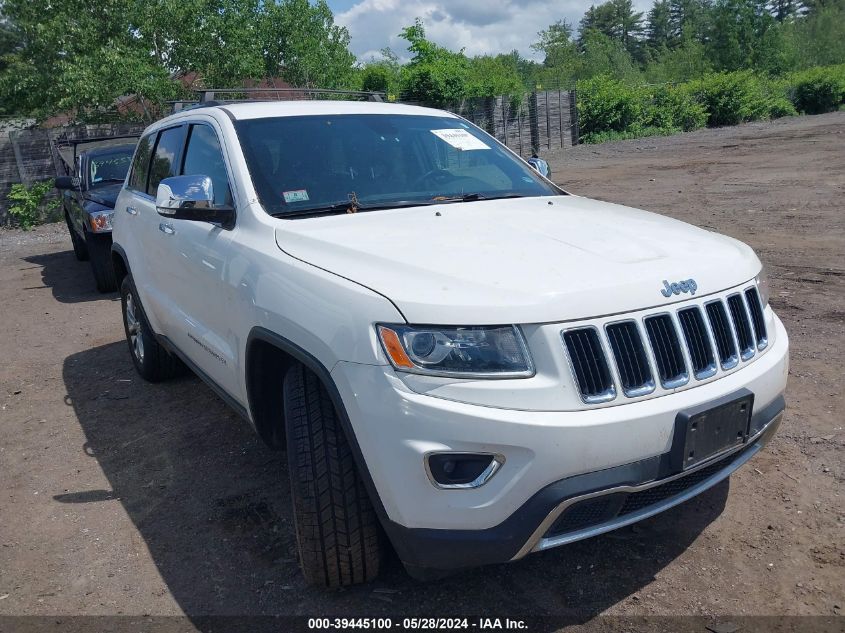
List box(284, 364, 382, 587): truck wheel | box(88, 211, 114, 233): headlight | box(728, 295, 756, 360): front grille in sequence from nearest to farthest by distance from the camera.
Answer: box(284, 364, 382, 587): truck wheel → box(728, 295, 756, 360): front grille → box(88, 211, 114, 233): headlight

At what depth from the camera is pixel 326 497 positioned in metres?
2.58

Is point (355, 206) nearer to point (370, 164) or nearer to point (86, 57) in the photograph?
point (370, 164)

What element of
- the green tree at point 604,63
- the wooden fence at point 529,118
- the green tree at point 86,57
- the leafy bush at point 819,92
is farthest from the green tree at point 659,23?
the green tree at point 86,57

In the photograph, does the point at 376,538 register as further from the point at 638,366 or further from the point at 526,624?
the point at 638,366

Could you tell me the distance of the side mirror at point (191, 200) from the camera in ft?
11.0

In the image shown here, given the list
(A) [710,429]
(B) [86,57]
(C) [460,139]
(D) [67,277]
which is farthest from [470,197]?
(B) [86,57]

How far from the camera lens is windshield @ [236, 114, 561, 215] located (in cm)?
345

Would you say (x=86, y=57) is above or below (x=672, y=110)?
above

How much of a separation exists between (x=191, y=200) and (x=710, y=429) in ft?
7.83

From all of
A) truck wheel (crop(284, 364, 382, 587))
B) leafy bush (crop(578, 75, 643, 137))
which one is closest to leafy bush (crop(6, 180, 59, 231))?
truck wheel (crop(284, 364, 382, 587))

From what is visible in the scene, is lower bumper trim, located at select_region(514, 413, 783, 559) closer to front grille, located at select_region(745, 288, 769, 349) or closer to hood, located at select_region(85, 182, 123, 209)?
front grille, located at select_region(745, 288, 769, 349)

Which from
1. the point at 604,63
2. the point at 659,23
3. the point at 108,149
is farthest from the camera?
the point at 659,23

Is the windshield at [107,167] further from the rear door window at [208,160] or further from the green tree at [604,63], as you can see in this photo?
the green tree at [604,63]

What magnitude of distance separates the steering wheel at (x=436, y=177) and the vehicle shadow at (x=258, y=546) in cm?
168
